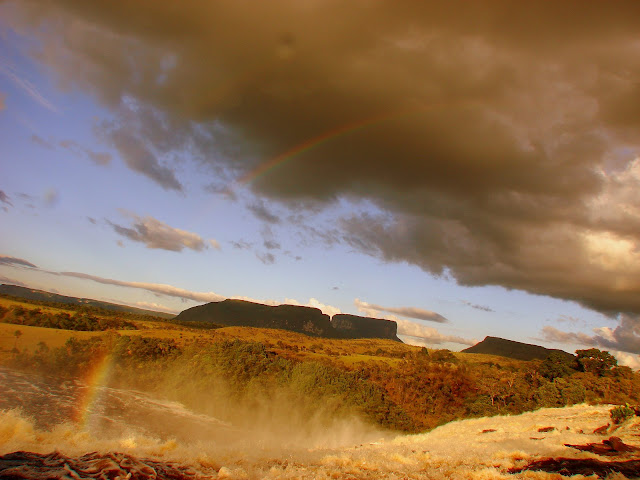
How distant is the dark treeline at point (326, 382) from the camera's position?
147ft

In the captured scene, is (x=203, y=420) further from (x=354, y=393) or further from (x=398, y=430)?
(x=398, y=430)

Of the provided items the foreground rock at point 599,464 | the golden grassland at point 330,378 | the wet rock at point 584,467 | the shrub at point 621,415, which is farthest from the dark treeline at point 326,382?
the wet rock at point 584,467

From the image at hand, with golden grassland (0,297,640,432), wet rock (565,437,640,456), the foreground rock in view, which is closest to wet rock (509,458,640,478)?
the foreground rock

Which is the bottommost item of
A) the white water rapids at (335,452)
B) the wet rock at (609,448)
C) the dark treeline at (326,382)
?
the dark treeline at (326,382)

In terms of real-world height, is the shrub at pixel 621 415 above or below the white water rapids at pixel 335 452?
above

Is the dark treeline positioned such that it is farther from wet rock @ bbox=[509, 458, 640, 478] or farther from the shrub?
wet rock @ bbox=[509, 458, 640, 478]

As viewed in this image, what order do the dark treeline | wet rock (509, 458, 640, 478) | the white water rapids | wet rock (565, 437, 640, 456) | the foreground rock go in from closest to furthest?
the white water rapids
wet rock (509, 458, 640, 478)
the foreground rock
wet rock (565, 437, 640, 456)
the dark treeline

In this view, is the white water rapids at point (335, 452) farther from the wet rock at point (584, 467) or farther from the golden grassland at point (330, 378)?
the golden grassland at point (330, 378)

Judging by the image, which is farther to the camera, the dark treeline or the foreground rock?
the dark treeline

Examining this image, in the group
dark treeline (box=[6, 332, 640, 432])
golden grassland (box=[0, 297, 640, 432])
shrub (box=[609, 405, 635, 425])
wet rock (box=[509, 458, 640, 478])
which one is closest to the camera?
wet rock (box=[509, 458, 640, 478])

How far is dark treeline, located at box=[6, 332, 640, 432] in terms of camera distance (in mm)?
44688

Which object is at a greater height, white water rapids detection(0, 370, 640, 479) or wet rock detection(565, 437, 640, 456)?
wet rock detection(565, 437, 640, 456)

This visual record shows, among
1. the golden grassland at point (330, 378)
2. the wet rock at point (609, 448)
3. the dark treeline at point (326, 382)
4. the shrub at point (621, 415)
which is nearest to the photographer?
the wet rock at point (609, 448)

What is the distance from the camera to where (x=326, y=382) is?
50312mm
